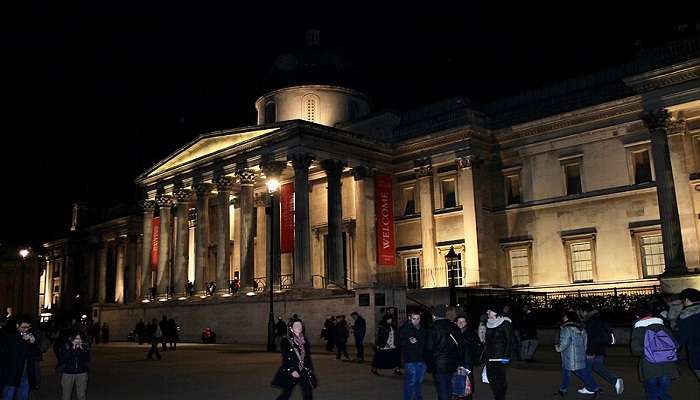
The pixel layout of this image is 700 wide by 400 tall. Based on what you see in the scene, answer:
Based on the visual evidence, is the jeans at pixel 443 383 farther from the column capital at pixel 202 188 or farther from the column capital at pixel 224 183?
the column capital at pixel 202 188

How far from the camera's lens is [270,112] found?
46.4 meters

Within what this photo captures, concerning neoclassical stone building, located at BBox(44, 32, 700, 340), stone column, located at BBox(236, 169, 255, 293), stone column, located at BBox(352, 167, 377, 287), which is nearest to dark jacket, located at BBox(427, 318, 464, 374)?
neoclassical stone building, located at BBox(44, 32, 700, 340)

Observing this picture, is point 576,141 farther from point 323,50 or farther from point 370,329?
point 323,50

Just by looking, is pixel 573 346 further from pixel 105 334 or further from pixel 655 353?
pixel 105 334

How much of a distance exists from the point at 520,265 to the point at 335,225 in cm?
1047

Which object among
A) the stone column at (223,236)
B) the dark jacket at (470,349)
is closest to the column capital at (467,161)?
the stone column at (223,236)

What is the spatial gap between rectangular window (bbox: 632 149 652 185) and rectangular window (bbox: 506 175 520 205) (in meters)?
6.31

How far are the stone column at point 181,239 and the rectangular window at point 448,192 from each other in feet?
56.3

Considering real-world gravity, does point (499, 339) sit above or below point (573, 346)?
above

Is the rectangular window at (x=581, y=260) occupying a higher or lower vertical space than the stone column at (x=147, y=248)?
lower

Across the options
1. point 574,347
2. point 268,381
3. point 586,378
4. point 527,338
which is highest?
point 574,347

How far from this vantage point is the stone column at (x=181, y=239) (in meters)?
42.4

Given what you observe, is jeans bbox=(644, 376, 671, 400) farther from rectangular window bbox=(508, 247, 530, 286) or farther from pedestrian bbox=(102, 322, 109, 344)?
pedestrian bbox=(102, 322, 109, 344)

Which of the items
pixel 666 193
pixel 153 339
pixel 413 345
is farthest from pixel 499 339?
pixel 666 193
